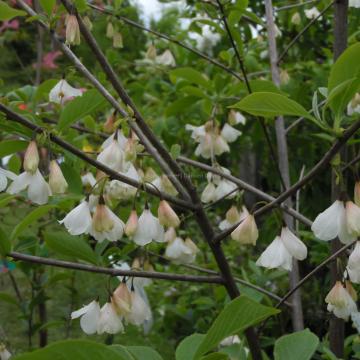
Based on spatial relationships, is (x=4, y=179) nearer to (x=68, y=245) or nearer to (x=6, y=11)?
(x=68, y=245)

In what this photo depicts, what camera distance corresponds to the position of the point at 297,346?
1.20 metres

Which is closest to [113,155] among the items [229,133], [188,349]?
[188,349]

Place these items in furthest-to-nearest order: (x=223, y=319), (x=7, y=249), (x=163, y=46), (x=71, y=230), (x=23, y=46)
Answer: (x=23, y=46)
(x=163, y=46)
(x=71, y=230)
(x=7, y=249)
(x=223, y=319)

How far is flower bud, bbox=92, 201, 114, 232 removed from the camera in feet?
4.40

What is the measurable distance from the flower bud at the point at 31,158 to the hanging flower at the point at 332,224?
61 centimetres

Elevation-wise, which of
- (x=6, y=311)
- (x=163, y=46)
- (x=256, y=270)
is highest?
(x=163, y=46)

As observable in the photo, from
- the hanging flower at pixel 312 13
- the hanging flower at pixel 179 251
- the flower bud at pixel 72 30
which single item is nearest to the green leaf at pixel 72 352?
Answer: the flower bud at pixel 72 30

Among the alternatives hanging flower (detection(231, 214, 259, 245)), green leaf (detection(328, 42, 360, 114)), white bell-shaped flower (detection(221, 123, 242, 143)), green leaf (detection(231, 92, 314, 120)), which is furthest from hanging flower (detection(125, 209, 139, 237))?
white bell-shaped flower (detection(221, 123, 242, 143))

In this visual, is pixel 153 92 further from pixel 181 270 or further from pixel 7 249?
pixel 7 249

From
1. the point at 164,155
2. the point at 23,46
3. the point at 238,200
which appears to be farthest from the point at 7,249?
the point at 23,46

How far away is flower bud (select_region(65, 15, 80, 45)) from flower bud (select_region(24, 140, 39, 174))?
11.9 inches

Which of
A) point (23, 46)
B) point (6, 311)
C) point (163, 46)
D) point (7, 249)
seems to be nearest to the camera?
point (7, 249)

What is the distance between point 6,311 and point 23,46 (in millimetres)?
6427

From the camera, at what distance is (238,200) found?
1771mm
